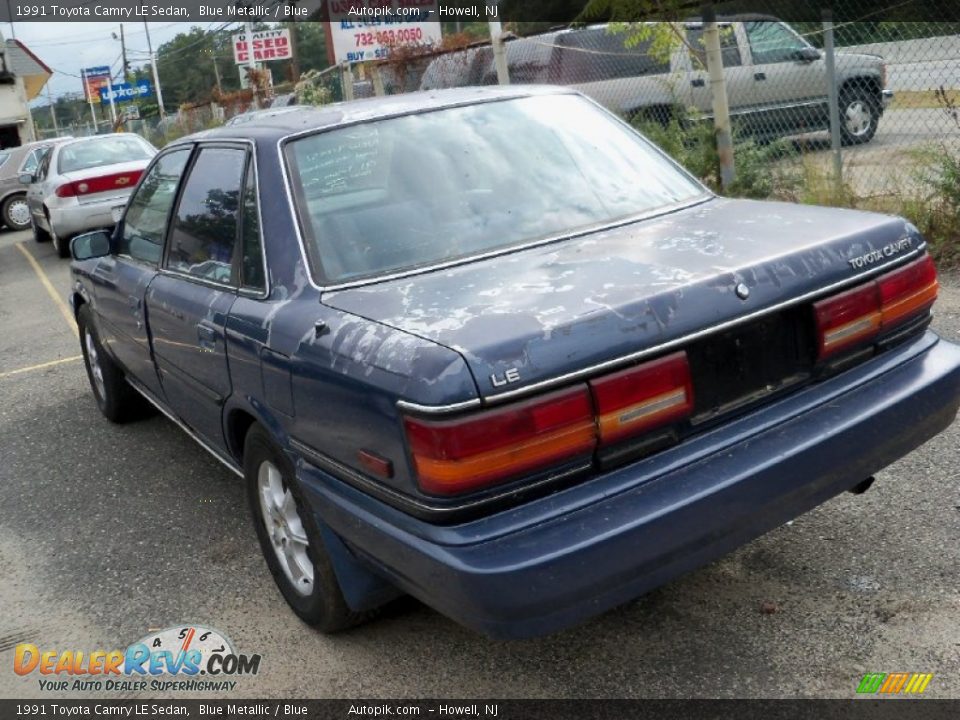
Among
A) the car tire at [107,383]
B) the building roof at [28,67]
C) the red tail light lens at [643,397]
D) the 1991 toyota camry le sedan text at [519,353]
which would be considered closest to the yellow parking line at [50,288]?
the car tire at [107,383]

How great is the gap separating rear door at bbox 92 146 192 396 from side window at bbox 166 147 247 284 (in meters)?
0.19

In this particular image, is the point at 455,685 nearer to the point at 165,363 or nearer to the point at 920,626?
the point at 920,626

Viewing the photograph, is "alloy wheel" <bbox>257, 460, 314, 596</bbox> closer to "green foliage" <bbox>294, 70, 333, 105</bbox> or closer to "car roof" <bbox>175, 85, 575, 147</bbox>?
"car roof" <bbox>175, 85, 575, 147</bbox>

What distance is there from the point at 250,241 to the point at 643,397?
1.54 metres

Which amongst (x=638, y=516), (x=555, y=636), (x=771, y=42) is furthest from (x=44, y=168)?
(x=638, y=516)

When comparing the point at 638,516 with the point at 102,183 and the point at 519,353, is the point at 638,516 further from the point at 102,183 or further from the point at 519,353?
the point at 102,183

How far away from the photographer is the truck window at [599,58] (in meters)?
10.8

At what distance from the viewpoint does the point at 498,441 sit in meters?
2.44

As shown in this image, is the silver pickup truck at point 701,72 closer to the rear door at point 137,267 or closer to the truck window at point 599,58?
the truck window at point 599,58

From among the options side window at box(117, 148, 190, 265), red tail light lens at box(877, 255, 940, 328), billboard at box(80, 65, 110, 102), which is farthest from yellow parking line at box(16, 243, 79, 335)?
billboard at box(80, 65, 110, 102)

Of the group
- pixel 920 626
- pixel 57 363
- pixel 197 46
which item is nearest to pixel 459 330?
pixel 920 626

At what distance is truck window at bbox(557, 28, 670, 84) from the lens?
10.8m

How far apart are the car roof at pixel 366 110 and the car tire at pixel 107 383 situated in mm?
2127

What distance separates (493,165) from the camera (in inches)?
138
